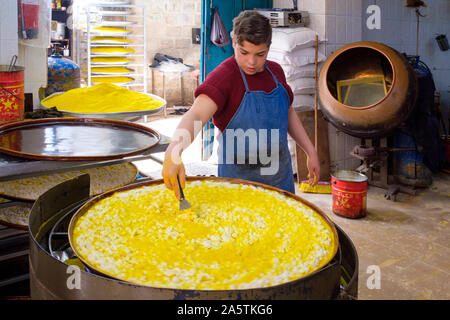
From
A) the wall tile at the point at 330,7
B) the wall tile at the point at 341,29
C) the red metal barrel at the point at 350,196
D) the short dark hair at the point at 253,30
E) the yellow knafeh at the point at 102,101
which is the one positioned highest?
the wall tile at the point at 330,7

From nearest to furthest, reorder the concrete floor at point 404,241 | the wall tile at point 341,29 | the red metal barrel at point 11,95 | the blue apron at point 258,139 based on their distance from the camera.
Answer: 1. the blue apron at point 258,139
2. the red metal barrel at point 11,95
3. the concrete floor at point 404,241
4. the wall tile at point 341,29

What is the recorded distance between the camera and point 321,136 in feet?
16.4

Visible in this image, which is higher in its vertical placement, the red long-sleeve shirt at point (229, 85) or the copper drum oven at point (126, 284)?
the red long-sleeve shirt at point (229, 85)

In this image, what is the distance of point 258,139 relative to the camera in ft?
7.53

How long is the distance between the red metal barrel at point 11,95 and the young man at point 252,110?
1052mm

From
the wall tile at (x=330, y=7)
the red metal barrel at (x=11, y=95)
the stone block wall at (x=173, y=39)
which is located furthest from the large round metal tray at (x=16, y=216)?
the stone block wall at (x=173, y=39)

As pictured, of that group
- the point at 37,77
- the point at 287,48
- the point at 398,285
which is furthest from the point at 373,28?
the point at 37,77

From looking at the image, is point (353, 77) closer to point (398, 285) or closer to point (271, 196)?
point (398, 285)

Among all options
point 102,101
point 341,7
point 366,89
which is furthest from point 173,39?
point 102,101

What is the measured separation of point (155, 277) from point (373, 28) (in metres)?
5.10

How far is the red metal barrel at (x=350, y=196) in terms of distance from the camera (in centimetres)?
409

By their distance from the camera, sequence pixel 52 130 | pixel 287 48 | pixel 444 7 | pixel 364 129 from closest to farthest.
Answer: pixel 52 130, pixel 364 129, pixel 287 48, pixel 444 7

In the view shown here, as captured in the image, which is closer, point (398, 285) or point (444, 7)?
point (398, 285)

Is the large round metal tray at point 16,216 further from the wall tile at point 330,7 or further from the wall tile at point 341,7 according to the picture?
the wall tile at point 341,7
